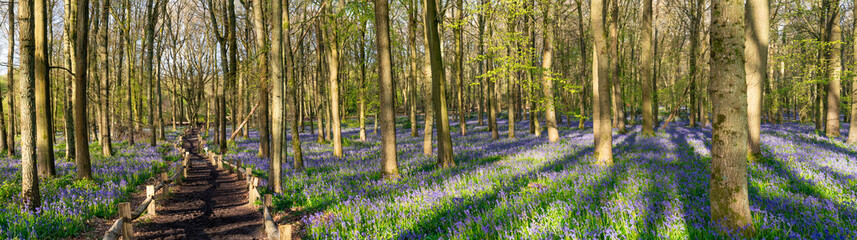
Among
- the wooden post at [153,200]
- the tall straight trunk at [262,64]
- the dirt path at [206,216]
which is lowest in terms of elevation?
the dirt path at [206,216]

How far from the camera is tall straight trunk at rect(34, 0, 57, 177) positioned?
292 inches

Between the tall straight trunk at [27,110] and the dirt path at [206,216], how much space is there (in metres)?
1.76

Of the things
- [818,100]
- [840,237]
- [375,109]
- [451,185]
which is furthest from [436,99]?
[818,100]

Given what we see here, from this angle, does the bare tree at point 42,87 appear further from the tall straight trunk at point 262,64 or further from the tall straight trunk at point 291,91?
the tall straight trunk at point 291,91

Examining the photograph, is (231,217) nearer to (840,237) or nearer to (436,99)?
(436,99)

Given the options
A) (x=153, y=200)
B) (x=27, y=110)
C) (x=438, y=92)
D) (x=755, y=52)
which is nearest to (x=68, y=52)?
(x=27, y=110)

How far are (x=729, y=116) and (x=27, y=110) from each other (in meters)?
10.3

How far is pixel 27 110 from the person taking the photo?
652 centimetres

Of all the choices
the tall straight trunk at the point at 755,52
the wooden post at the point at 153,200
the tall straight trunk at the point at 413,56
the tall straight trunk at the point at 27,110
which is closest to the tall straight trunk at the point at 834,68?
the tall straight trunk at the point at 755,52

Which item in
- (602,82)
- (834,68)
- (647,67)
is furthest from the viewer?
(647,67)

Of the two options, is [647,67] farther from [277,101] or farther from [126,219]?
[126,219]

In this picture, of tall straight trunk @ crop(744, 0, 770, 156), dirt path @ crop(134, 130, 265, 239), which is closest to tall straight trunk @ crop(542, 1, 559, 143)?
tall straight trunk @ crop(744, 0, 770, 156)

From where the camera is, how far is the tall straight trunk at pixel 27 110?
6445 mm

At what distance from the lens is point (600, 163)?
911cm
